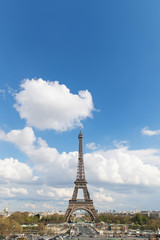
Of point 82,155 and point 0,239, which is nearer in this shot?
point 0,239

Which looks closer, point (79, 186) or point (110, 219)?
point (79, 186)

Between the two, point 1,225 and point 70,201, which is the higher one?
point 70,201

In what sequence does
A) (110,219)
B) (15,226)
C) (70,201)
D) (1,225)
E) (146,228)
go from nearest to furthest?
(1,225) → (15,226) → (146,228) → (70,201) → (110,219)

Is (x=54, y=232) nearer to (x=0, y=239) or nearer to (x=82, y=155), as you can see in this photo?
(x=0, y=239)

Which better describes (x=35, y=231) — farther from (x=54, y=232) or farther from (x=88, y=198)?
(x=88, y=198)

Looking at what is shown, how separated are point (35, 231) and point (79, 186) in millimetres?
35162

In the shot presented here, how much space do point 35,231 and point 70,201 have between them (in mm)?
29912

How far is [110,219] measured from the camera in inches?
4759

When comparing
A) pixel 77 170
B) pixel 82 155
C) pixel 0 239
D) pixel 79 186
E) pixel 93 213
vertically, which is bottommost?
pixel 0 239

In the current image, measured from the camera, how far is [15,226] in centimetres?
6838

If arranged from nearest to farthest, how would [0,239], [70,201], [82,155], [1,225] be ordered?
[0,239]
[1,225]
[70,201]
[82,155]

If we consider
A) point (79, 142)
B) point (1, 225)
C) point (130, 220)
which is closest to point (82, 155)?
point (79, 142)

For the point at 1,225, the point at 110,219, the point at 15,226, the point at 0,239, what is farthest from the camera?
the point at 110,219

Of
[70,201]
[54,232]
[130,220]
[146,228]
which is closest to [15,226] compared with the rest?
[54,232]
